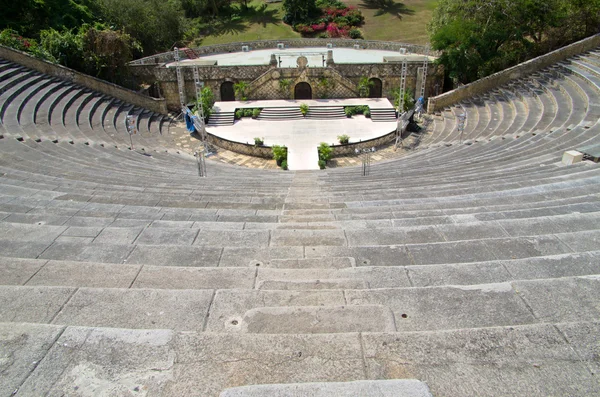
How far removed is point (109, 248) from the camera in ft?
18.5

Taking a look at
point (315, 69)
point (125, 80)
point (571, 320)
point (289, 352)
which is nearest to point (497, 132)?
point (315, 69)

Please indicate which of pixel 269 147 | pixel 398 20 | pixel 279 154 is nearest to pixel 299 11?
pixel 398 20

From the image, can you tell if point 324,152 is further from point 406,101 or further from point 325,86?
point 325,86

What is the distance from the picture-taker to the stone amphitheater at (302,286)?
9.30 feet

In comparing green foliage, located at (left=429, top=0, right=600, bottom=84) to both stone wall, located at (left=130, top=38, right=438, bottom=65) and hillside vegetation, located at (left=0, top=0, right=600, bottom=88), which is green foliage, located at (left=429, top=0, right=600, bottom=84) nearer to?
hillside vegetation, located at (left=0, top=0, right=600, bottom=88)

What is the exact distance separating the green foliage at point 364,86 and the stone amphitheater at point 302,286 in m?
19.8

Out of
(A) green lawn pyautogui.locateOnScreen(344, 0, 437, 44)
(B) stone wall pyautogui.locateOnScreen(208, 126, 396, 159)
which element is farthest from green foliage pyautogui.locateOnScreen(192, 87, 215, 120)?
(A) green lawn pyautogui.locateOnScreen(344, 0, 437, 44)

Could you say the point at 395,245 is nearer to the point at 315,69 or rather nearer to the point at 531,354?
the point at 531,354

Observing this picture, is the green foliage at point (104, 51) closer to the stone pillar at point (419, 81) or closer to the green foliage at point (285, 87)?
the green foliage at point (285, 87)

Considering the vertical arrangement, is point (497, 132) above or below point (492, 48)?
below

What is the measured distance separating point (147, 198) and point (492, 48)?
27.5 meters

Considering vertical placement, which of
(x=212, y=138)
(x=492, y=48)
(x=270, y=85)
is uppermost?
(x=492, y=48)

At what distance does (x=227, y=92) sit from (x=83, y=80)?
10024mm

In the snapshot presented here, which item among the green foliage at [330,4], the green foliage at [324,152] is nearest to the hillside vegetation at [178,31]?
the green foliage at [330,4]
